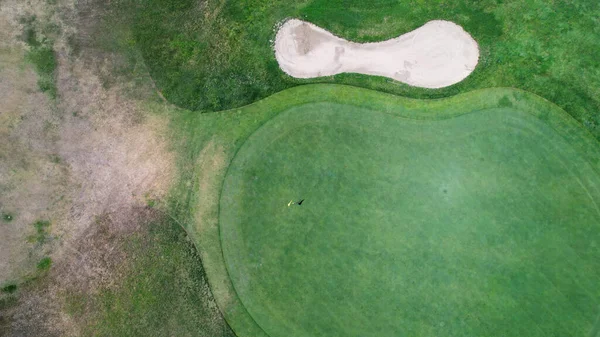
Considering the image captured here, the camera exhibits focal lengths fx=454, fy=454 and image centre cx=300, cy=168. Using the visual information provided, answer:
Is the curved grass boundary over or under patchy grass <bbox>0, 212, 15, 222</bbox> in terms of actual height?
over

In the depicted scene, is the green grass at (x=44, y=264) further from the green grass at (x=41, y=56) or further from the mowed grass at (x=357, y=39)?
the mowed grass at (x=357, y=39)

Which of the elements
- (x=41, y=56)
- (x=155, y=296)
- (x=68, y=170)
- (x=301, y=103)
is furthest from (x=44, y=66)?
(x=301, y=103)

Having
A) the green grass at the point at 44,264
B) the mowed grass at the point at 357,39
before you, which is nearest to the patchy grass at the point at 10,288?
the green grass at the point at 44,264

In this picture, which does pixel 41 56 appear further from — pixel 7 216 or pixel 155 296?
pixel 155 296

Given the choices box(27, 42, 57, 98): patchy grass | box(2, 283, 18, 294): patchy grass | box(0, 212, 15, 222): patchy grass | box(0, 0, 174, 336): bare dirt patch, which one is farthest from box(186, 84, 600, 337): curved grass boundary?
box(2, 283, 18, 294): patchy grass

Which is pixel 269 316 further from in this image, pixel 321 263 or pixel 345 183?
pixel 345 183

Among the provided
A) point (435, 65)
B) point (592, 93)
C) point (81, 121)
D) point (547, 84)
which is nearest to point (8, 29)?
point (81, 121)

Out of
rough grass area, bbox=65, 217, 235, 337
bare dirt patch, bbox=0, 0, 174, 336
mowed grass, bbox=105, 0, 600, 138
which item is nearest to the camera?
rough grass area, bbox=65, 217, 235, 337

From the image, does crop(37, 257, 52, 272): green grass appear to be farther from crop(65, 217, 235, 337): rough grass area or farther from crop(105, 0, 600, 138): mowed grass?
crop(105, 0, 600, 138): mowed grass
